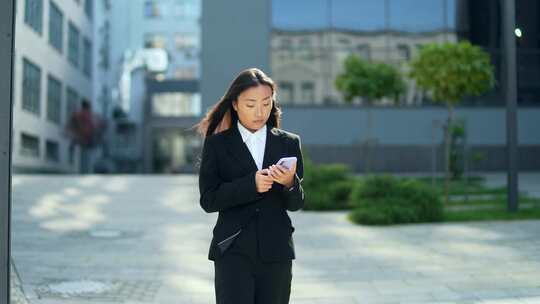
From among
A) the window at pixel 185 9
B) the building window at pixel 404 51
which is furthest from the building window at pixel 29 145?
the window at pixel 185 9

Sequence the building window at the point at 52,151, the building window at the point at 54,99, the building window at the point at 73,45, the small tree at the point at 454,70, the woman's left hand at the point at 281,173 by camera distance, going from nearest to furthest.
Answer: the woman's left hand at the point at 281,173 → the small tree at the point at 454,70 → the building window at the point at 54,99 → the building window at the point at 52,151 → the building window at the point at 73,45

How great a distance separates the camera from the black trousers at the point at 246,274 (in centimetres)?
279

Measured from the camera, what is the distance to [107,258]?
7883 mm

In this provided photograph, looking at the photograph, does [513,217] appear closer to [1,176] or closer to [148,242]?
[148,242]

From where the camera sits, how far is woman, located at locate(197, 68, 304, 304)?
110 inches

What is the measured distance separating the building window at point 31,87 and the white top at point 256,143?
103ft

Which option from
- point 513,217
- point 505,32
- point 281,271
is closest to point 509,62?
point 505,32

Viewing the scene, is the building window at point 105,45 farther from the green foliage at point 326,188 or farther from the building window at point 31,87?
the green foliage at point 326,188

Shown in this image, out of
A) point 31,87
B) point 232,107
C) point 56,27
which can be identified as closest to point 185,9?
point 56,27

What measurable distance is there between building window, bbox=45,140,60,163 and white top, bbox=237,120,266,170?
121ft

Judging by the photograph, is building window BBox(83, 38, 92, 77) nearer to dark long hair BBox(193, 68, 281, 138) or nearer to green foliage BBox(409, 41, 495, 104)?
green foliage BBox(409, 41, 495, 104)

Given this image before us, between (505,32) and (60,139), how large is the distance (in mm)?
33983

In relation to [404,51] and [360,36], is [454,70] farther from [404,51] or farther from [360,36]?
[360,36]

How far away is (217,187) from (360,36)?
20614 millimetres
